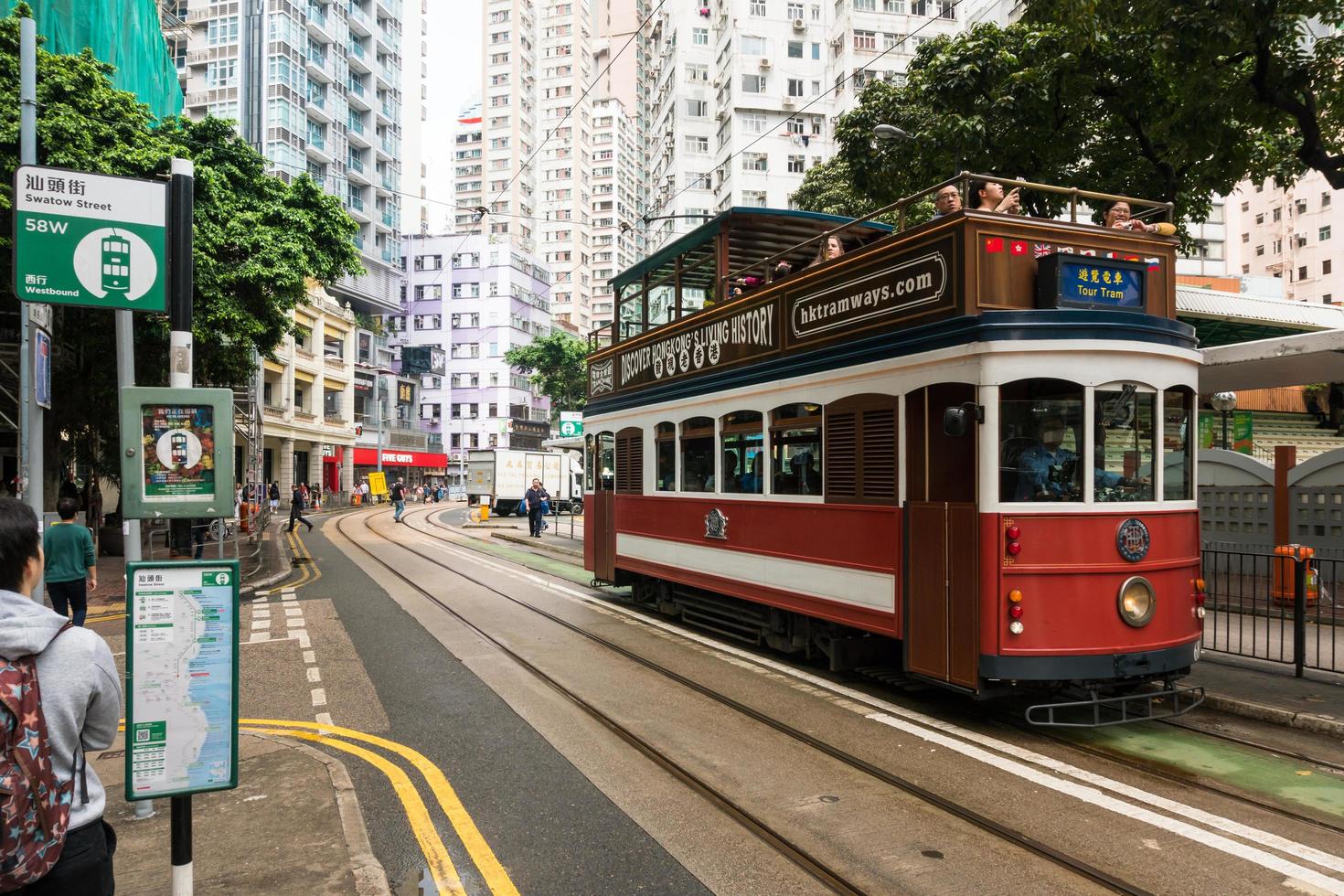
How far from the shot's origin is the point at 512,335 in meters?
77.9

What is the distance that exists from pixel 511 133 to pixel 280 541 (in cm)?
8437

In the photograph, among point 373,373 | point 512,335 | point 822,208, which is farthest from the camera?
point 512,335

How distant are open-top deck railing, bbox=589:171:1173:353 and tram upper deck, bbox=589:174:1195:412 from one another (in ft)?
0.11

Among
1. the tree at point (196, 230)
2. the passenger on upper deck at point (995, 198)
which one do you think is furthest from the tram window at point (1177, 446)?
the tree at point (196, 230)

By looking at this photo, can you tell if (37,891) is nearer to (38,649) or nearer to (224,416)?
(38,649)

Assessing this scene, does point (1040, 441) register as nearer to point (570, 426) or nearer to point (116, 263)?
point (116, 263)

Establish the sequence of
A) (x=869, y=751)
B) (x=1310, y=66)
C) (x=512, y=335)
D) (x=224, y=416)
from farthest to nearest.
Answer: (x=512, y=335)
(x=1310, y=66)
(x=869, y=751)
(x=224, y=416)

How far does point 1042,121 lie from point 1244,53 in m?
5.12

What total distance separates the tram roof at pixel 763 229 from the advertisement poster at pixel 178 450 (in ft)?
23.3

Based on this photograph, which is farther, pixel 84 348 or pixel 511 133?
pixel 511 133

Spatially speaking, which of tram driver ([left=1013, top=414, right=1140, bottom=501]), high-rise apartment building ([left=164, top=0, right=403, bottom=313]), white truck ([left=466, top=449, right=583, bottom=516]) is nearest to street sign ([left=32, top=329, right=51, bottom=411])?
tram driver ([left=1013, top=414, right=1140, bottom=501])

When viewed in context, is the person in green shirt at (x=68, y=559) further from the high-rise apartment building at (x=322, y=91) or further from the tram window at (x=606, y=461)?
the high-rise apartment building at (x=322, y=91)

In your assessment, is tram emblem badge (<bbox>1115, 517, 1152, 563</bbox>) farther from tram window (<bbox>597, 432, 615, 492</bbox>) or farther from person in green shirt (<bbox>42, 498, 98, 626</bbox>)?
person in green shirt (<bbox>42, 498, 98, 626</bbox>)

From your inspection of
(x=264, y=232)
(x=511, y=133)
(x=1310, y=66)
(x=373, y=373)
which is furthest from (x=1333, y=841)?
(x=511, y=133)
